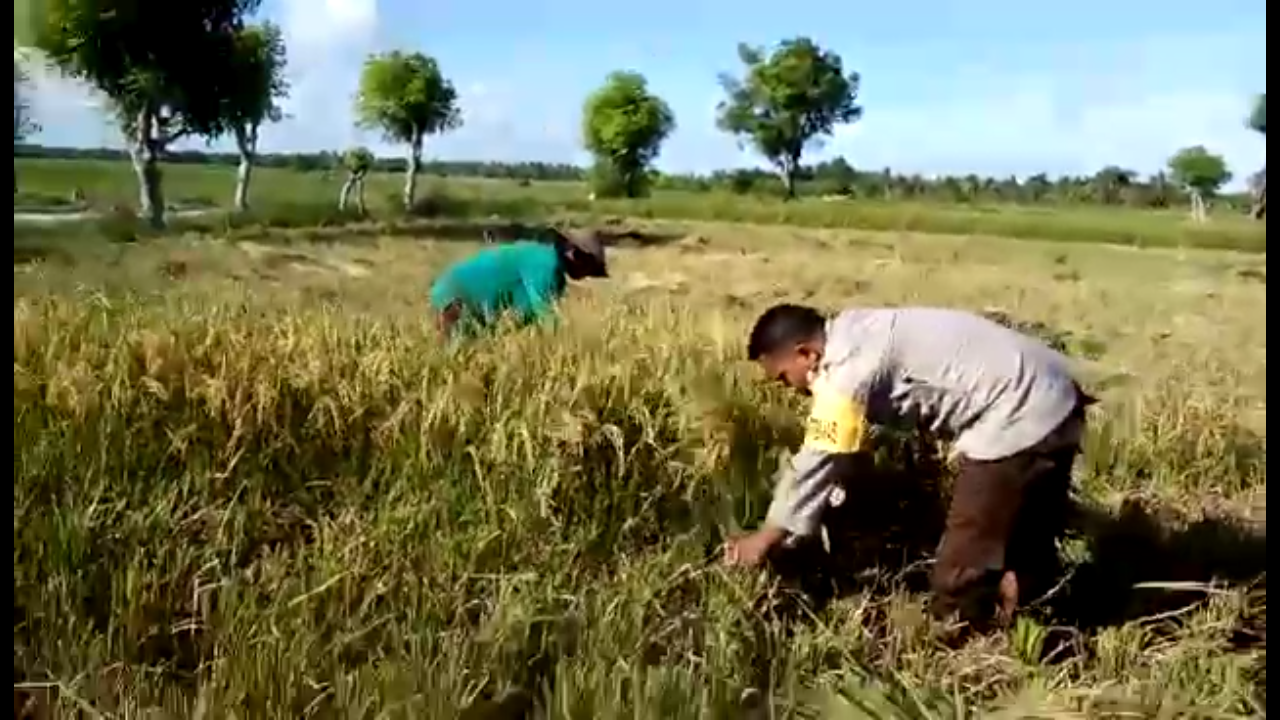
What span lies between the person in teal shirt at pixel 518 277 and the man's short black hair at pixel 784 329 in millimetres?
1721

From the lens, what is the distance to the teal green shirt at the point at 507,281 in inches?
217

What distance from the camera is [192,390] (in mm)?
4059

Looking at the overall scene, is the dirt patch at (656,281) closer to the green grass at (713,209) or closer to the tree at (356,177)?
the green grass at (713,209)

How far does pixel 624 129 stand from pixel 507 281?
14.4 m

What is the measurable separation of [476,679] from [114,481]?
3.87 ft

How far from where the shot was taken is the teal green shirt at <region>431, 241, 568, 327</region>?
552 centimetres

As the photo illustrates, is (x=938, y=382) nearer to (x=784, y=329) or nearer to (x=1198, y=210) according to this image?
(x=784, y=329)

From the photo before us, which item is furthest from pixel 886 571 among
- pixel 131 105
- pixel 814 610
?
pixel 131 105

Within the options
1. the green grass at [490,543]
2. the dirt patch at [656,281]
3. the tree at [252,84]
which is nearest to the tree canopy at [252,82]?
the tree at [252,84]

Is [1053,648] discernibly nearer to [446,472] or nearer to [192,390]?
[446,472]

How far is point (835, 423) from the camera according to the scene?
343 cm

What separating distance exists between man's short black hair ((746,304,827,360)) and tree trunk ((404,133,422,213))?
53.5 feet

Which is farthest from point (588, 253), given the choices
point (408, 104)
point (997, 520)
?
point (408, 104)

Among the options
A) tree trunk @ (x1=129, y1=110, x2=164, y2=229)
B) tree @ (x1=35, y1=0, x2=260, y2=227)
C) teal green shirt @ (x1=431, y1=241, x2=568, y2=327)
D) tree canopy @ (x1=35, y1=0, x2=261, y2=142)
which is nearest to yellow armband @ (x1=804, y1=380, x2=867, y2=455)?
teal green shirt @ (x1=431, y1=241, x2=568, y2=327)
